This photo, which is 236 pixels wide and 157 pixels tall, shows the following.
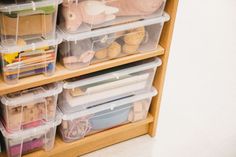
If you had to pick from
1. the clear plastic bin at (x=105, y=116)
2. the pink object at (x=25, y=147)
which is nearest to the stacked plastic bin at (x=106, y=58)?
the clear plastic bin at (x=105, y=116)

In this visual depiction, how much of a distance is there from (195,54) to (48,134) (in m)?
1.10

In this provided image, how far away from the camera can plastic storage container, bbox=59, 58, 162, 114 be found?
138 centimetres

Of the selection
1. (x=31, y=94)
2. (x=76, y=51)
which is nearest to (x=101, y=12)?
(x=76, y=51)

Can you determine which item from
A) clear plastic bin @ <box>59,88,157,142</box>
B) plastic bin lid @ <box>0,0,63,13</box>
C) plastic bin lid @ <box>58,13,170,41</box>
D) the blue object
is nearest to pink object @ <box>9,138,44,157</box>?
clear plastic bin @ <box>59,88,157,142</box>

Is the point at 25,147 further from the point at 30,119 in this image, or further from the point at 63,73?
the point at 63,73

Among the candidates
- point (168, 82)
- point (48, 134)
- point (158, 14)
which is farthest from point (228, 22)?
point (48, 134)

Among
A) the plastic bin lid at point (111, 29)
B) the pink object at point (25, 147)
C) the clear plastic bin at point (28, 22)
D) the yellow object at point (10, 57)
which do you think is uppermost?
the clear plastic bin at point (28, 22)

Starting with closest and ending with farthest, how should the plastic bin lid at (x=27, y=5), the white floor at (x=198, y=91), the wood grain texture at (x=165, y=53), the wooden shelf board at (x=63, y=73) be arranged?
1. the plastic bin lid at (x=27, y=5)
2. the wooden shelf board at (x=63, y=73)
3. the wood grain texture at (x=165, y=53)
4. the white floor at (x=198, y=91)

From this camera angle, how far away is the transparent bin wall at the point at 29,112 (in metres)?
1.27

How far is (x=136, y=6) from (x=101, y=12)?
0.15m

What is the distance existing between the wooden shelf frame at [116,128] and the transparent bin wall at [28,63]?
2 cm

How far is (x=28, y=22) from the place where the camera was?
1.14 m

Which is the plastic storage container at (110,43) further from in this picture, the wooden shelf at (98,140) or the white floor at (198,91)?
the white floor at (198,91)

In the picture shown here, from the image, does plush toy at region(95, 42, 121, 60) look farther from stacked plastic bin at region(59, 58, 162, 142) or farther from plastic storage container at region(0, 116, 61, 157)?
plastic storage container at region(0, 116, 61, 157)
